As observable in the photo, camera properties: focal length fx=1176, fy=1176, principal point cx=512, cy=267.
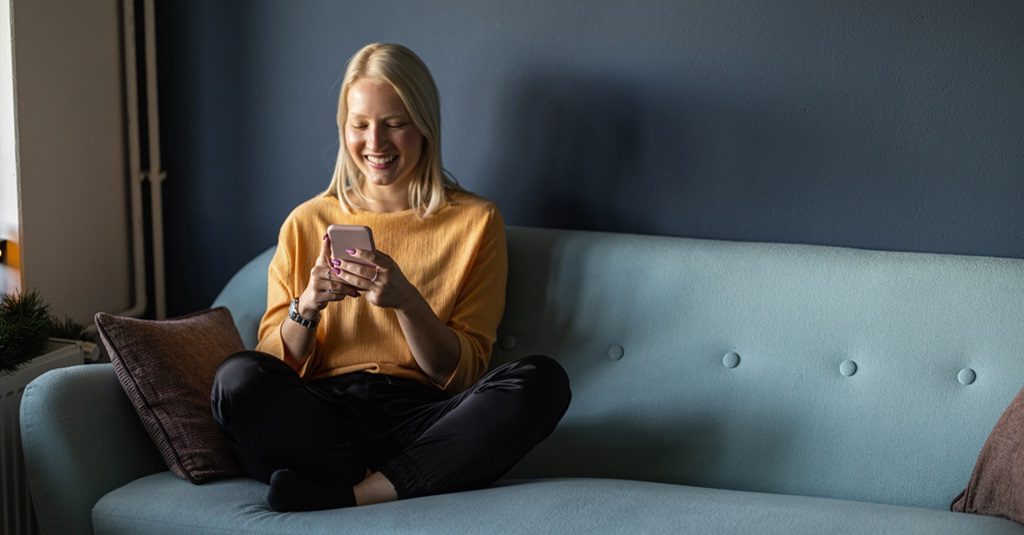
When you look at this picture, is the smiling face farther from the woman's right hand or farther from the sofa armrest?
the sofa armrest

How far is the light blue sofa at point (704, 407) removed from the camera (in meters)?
2.00

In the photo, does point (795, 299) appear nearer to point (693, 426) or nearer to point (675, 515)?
point (693, 426)

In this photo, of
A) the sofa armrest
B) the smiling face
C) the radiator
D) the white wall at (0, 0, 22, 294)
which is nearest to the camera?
the sofa armrest

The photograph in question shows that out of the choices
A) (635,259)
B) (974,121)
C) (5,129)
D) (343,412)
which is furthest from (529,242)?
(5,129)

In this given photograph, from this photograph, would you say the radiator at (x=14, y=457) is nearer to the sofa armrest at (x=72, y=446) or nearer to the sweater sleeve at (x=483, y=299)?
the sofa armrest at (x=72, y=446)

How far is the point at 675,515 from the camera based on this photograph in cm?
197

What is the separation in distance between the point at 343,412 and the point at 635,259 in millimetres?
680

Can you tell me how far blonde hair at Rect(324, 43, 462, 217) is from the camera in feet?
7.80

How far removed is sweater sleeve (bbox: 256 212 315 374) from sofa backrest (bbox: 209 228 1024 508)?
0.46 m

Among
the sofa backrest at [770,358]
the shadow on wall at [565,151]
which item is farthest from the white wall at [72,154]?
the sofa backrest at [770,358]

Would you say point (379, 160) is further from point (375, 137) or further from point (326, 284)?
point (326, 284)

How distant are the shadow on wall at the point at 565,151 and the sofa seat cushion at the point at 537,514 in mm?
756

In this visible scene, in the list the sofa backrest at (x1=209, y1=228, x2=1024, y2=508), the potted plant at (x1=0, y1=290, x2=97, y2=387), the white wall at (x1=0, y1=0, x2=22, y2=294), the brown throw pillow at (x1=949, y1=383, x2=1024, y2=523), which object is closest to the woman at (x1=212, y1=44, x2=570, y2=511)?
the sofa backrest at (x1=209, y1=228, x2=1024, y2=508)

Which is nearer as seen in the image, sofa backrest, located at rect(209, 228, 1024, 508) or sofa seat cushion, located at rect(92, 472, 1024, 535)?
sofa seat cushion, located at rect(92, 472, 1024, 535)
